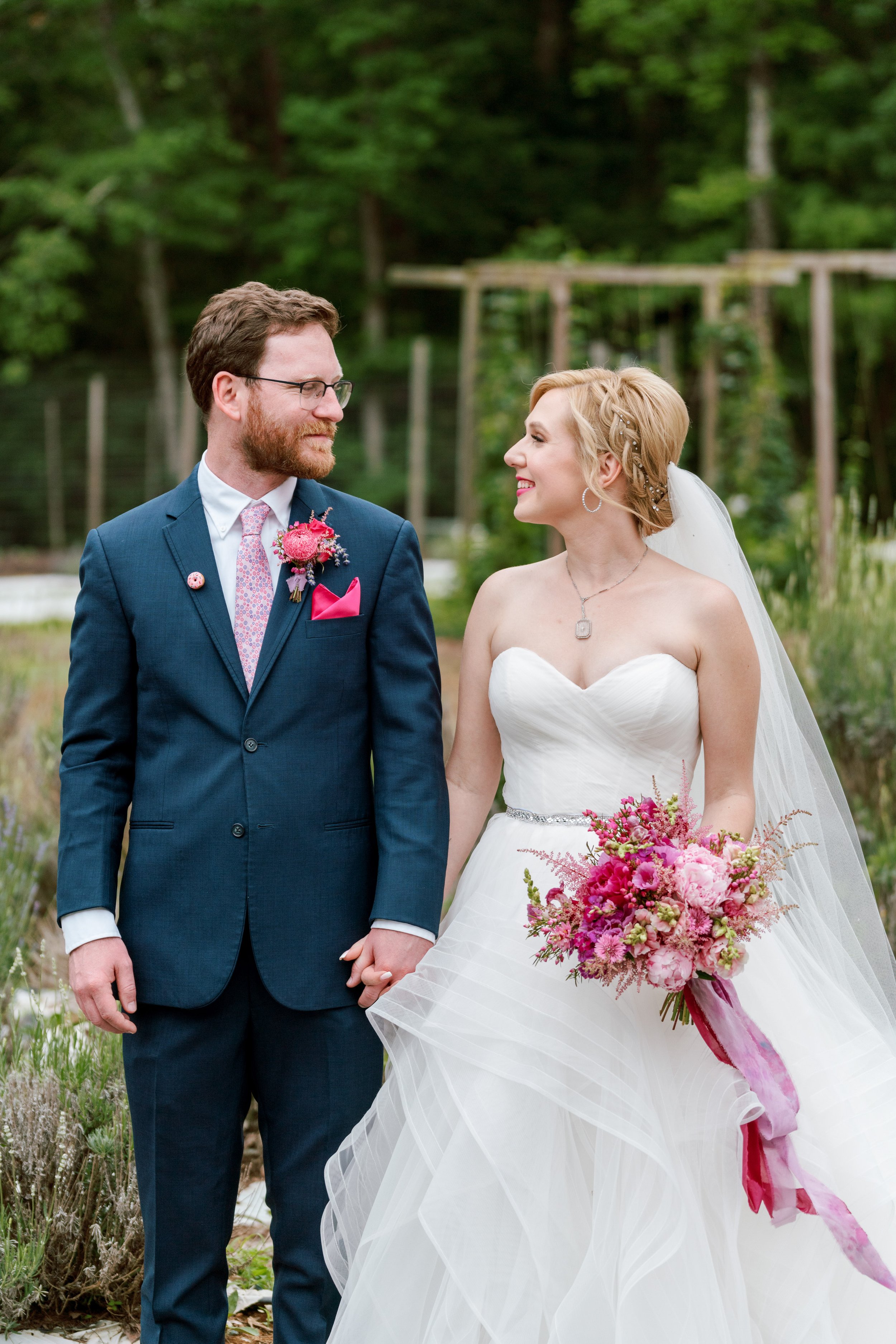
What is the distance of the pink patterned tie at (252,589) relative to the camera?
8.15 ft

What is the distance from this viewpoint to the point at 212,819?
2.43 metres

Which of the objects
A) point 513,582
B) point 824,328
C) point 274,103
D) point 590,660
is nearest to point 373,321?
point 274,103

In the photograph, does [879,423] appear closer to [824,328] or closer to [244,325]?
[824,328]

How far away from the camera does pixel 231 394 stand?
2486 mm

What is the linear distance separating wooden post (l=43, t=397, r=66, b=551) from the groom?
16935mm

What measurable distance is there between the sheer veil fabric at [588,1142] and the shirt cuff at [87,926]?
0.52 metres

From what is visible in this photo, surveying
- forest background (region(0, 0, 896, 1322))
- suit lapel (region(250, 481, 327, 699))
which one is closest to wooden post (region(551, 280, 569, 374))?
forest background (region(0, 0, 896, 1322))

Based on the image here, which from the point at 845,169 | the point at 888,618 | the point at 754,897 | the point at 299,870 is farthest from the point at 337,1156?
the point at 845,169

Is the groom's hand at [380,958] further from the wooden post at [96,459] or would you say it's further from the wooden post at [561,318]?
the wooden post at [96,459]

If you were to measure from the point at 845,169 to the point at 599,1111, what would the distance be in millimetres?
18918

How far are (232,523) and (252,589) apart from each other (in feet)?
0.44

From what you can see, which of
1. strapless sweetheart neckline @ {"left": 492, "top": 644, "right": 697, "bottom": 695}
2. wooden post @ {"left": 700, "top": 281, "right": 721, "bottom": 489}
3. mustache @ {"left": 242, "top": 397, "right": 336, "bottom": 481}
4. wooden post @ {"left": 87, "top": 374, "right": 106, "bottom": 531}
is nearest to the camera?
mustache @ {"left": 242, "top": 397, "right": 336, "bottom": 481}

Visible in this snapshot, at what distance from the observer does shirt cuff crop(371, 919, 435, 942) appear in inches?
96.7

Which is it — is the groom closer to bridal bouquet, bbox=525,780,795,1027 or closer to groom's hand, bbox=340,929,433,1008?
groom's hand, bbox=340,929,433,1008
